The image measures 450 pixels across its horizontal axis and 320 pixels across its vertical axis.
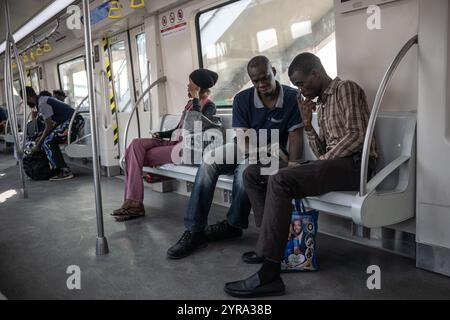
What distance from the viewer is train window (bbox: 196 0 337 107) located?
3482mm

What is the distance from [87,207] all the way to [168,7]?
2.38 metres

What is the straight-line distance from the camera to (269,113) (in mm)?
3119

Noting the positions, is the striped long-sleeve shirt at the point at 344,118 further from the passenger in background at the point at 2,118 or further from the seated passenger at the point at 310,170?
the passenger in background at the point at 2,118

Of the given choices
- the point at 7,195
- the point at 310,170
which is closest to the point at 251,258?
the point at 310,170

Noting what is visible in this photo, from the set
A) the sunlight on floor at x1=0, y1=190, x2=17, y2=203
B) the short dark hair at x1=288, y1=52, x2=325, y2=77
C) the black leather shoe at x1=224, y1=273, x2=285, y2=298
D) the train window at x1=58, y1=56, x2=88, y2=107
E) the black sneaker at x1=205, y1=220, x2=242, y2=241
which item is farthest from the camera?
the train window at x1=58, y1=56, x2=88, y2=107

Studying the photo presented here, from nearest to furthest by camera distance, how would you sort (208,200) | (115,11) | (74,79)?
(208,200) → (115,11) → (74,79)

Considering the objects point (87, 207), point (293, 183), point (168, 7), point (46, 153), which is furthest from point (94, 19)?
point (293, 183)

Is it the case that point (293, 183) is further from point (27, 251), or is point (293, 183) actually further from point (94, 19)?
point (94, 19)

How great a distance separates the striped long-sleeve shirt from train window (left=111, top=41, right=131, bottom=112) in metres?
4.23

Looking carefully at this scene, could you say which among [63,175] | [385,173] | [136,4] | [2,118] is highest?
[136,4]

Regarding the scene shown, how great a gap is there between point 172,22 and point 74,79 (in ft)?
16.4

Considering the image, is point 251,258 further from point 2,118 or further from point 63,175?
point 2,118

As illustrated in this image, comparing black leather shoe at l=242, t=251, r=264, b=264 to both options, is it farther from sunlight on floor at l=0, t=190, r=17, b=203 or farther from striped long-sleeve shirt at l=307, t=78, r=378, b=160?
sunlight on floor at l=0, t=190, r=17, b=203

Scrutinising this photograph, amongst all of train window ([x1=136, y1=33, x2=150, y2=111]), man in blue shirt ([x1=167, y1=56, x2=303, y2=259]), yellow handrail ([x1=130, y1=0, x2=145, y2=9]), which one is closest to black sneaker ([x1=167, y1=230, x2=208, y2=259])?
man in blue shirt ([x1=167, y1=56, x2=303, y2=259])
